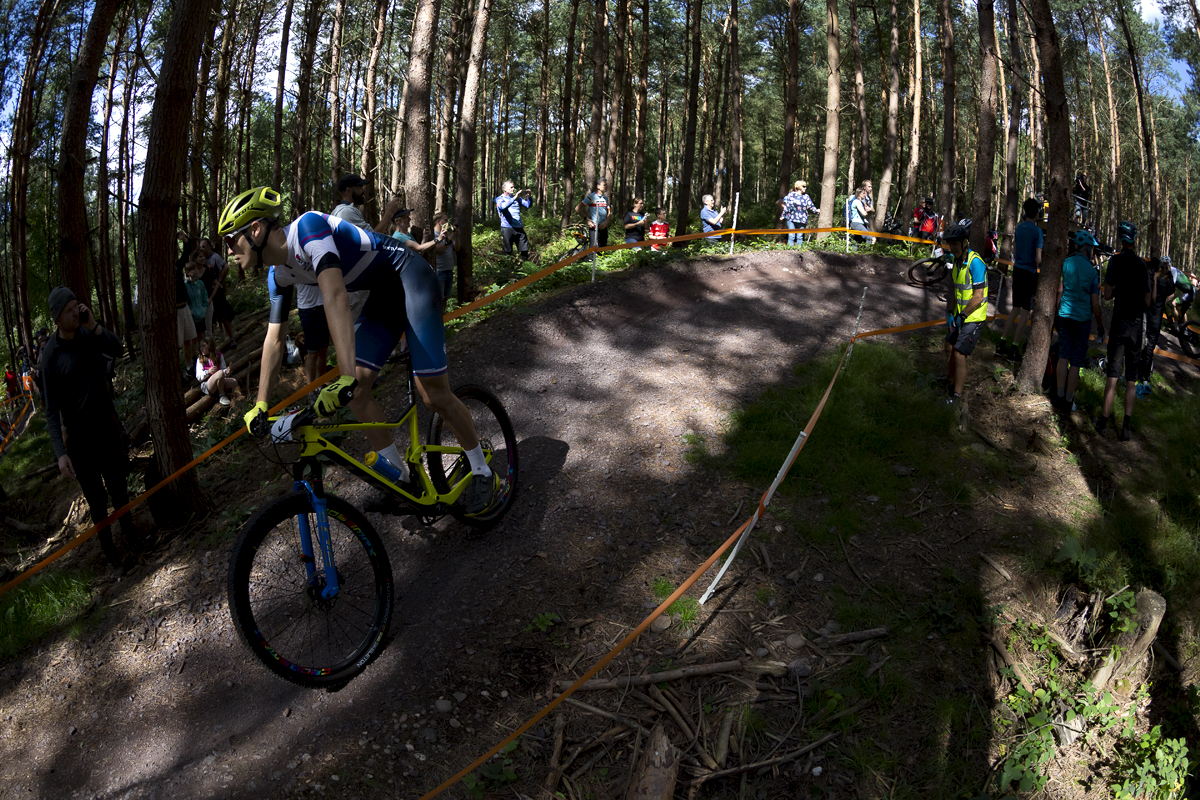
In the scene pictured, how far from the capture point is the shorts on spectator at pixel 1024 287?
961cm

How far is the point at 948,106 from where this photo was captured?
16234 mm

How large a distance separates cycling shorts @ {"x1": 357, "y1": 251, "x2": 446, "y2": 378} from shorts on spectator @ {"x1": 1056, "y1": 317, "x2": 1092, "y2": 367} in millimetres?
6876

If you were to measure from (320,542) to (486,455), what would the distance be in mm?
1587

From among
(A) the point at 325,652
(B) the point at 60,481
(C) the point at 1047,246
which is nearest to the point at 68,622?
(A) the point at 325,652

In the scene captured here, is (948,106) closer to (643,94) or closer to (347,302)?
(643,94)

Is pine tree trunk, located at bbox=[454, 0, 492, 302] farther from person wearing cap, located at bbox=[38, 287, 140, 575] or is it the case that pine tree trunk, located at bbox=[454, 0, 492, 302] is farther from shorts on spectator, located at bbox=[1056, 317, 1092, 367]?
shorts on spectator, located at bbox=[1056, 317, 1092, 367]

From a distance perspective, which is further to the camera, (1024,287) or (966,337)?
(1024,287)

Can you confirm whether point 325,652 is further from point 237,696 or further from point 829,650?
point 829,650

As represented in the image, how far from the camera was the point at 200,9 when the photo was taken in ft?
18.9

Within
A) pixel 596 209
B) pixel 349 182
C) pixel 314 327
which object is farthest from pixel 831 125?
pixel 314 327

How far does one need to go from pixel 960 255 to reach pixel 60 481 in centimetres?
1217

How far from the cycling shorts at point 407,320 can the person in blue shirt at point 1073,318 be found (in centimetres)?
672

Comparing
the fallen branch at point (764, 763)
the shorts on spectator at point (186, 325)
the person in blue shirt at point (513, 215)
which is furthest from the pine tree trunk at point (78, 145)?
the person in blue shirt at point (513, 215)

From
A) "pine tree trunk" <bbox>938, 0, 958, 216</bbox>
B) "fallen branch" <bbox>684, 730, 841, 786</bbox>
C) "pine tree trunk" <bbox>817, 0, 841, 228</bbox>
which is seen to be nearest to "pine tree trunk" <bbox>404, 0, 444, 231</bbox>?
"fallen branch" <bbox>684, 730, 841, 786</bbox>
